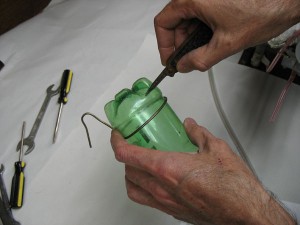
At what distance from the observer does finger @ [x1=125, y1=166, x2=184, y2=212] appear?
45 cm

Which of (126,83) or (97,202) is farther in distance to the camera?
(126,83)

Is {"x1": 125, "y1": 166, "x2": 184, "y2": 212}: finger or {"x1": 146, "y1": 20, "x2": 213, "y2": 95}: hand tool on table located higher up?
{"x1": 146, "y1": 20, "x2": 213, "y2": 95}: hand tool on table

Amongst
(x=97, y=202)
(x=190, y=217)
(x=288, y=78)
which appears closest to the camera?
(x=190, y=217)

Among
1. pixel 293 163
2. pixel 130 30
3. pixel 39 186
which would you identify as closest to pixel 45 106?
pixel 39 186

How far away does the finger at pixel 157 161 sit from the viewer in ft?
1.36

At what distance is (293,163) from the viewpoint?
70 cm

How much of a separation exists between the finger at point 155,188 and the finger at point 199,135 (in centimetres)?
9

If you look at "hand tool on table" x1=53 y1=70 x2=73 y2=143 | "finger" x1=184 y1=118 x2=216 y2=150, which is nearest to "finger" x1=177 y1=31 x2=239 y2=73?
"finger" x1=184 y1=118 x2=216 y2=150

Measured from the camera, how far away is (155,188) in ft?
1.49

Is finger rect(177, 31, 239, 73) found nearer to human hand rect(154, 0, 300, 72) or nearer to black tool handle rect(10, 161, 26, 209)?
human hand rect(154, 0, 300, 72)

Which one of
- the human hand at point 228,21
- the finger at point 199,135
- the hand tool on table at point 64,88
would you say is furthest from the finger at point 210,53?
the hand tool on table at point 64,88

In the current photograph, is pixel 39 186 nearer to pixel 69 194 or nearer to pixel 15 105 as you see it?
pixel 69 194

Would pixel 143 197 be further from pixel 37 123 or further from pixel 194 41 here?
pixel 37 123

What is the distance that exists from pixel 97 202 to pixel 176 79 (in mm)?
386
